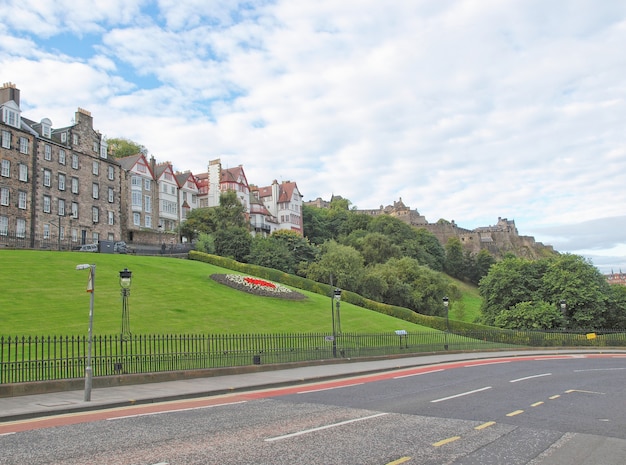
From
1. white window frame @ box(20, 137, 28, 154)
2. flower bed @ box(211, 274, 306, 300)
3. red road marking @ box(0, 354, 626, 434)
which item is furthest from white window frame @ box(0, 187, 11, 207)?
red road marking @ box(0, 354, 626, 434)

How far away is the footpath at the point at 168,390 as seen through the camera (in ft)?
40.0

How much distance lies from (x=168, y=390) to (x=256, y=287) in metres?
25.3

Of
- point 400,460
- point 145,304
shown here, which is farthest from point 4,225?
point 400,460

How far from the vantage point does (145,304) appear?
30797 mm

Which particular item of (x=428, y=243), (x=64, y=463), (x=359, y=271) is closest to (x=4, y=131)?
(x=359, y=271)

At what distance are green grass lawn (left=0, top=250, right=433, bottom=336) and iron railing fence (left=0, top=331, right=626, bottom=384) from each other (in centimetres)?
255

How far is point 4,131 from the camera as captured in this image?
52.3 metres

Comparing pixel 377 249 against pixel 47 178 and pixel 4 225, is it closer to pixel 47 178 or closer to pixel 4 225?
pixel 47 178

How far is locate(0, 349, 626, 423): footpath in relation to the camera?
1220cm

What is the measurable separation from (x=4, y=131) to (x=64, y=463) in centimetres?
5427

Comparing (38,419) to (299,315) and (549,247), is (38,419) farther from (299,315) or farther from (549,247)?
(549,247)

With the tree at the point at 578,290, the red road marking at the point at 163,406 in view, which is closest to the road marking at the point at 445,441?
the red road marking at the point at 163,406

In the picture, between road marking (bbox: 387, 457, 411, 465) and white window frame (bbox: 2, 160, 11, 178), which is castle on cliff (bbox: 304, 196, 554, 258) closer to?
white window frame (bbox: 2, 160, 11, 178)

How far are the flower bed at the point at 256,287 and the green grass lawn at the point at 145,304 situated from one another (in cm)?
75
